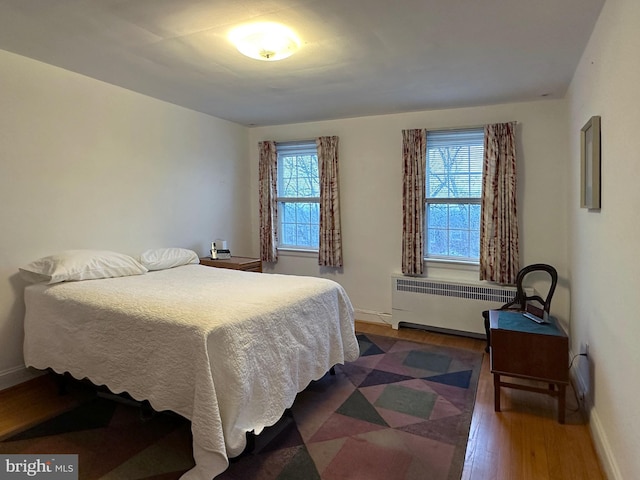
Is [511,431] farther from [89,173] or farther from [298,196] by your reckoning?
[89,173]

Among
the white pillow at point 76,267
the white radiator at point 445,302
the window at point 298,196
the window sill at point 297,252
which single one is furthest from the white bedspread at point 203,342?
the window at point 298,196

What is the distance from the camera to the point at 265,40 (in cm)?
222

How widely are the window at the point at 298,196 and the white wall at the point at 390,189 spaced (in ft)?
0.59

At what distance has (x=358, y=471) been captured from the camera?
1.88m

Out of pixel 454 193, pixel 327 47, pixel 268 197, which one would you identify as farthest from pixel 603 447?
pixel 268 197

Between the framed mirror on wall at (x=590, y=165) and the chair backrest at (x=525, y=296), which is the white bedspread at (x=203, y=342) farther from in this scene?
the framed mirror on wall at (x=590, y=165)

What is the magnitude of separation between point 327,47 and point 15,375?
3165mm

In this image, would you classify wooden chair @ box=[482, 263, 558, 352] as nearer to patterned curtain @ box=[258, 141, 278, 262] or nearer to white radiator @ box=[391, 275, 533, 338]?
white radiator @ box=[391, 275, 533, 338]

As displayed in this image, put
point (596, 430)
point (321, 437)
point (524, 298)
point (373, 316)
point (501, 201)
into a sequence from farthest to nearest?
point (373, 316) < point (501, 201) < point (524, 298) < point (321, 437) < point (596, 430)

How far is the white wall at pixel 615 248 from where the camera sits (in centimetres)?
150

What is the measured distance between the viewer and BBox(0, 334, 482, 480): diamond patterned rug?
6.21 feet

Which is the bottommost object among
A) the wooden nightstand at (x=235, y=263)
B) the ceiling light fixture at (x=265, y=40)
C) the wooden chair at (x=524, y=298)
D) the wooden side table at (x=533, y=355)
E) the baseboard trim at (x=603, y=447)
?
the baseboard trim at (x=603, y=447)

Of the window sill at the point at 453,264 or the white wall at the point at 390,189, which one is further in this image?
the window sill at the point at 453,264

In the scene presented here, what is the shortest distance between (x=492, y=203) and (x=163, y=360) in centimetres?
312
